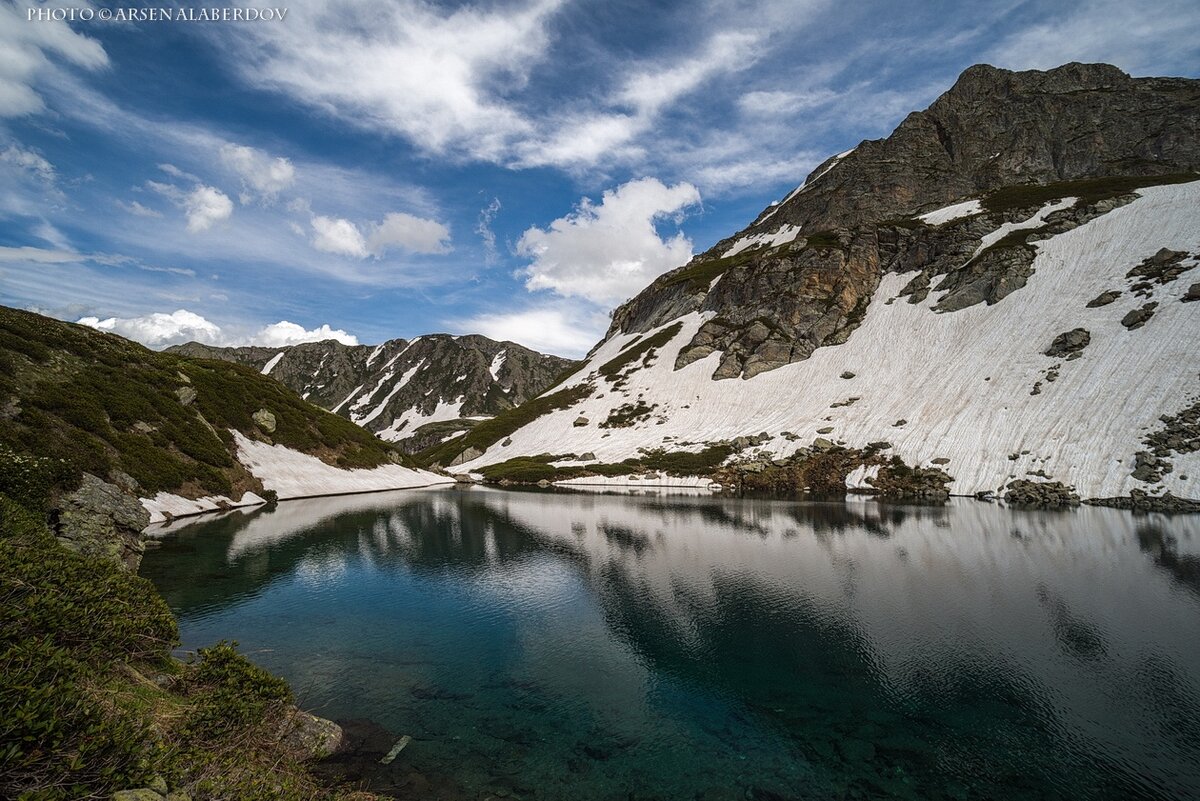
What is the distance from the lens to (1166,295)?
8875 cm

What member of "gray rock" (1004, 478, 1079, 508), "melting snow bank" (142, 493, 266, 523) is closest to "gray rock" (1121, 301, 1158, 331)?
"gray rock" (1004, 478, 1079, 508)

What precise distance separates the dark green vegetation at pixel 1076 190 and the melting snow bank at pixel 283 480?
577 ft

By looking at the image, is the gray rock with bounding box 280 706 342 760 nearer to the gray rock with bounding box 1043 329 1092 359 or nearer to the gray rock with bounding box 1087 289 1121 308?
the gray rock with bounding box 1043 329 1092 359

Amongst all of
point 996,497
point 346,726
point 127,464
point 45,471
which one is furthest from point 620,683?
point 996,497

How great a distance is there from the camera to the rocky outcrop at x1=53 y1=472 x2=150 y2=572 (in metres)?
22.8

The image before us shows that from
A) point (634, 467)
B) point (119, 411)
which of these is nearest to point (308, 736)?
point (119, 411)

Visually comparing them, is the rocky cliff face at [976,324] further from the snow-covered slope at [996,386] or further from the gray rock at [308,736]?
the gray rock at [308,736]

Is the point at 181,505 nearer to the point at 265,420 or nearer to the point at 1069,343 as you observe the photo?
the point at 265,420

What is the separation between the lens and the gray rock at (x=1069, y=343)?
90.7 meters

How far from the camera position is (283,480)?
7650 centimetres

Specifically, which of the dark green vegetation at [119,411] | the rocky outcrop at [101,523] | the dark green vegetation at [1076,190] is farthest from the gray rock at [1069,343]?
the dark green vegetation at [119,411]

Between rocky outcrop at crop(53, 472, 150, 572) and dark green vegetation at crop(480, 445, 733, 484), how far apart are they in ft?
292

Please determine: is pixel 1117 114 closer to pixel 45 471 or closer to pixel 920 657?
pixel 920 657

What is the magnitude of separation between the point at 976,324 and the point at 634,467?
81455 millimetres
